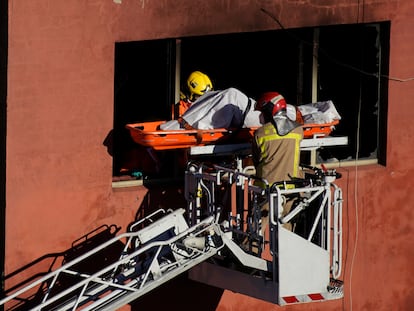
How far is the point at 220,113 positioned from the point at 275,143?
86cm

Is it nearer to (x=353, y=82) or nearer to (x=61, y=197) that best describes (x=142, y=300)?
(x=61, y=197)

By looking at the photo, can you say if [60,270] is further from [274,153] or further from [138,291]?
[274,153]

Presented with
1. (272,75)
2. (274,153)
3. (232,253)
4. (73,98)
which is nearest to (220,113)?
(274,153)

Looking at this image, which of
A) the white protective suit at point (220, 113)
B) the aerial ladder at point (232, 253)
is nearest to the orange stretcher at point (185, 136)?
the white protective suit at point (220, 113)

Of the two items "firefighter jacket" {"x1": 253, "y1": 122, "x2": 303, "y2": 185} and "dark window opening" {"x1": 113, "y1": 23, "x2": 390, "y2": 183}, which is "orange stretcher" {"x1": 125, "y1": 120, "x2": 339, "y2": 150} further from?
"dark window opening" {"x1": 113, "y1": 23, "x2": 390, "y2": 183}

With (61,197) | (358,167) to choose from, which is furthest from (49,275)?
(358,167)

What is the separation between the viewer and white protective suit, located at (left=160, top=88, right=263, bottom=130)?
12.6 meters

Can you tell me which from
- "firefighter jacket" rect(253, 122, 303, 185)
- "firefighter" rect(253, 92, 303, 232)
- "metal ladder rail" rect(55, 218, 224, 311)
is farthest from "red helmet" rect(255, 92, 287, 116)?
"metal ladder rail" rect(55, 218, 224, 311)

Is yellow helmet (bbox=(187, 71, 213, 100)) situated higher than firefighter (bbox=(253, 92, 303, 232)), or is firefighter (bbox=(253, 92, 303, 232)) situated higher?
yellow helmet (bbox=(187, 71, 213, 100))

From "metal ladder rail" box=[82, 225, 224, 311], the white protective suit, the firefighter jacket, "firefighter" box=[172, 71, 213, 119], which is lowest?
"metal ladder rail" box=[82, 225, 224, 311]

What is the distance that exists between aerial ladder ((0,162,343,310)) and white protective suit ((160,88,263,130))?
46 cm

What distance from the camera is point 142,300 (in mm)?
13047

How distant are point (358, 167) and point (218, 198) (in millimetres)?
1959

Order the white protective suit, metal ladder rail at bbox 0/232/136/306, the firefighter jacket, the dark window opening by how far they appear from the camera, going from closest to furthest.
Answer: metal ladder rail at bbox 0/232/136/306, the firefighter jacket, the white protective suit, the dark window opening
